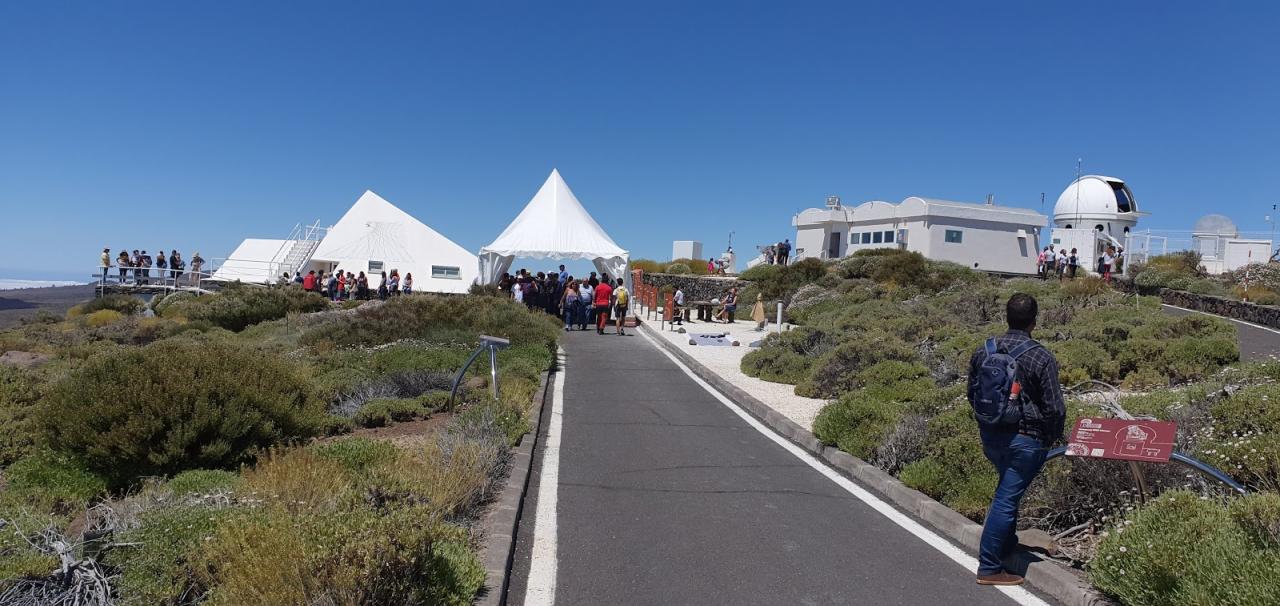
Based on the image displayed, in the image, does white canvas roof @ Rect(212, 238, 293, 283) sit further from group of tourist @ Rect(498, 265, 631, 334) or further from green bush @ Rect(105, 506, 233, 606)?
green bush @ Rect(105, 506, 233, 606)

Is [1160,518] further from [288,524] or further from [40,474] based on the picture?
[40,474]

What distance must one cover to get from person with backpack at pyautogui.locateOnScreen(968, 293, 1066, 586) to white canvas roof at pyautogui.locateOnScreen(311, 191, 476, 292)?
1580 inches

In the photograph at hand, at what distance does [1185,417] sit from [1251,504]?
2982 millimetres

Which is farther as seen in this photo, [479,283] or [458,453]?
[479,283]

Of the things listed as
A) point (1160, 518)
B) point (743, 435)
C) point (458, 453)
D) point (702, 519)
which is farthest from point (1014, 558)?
point (743, 435)

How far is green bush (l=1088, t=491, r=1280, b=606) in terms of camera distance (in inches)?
147

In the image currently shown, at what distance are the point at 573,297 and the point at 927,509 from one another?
18.8 m

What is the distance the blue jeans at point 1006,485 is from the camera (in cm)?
477

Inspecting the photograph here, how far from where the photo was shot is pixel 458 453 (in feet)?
22.1

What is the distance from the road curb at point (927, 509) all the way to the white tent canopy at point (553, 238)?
1850cm

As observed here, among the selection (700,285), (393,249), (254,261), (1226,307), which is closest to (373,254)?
(393,249)

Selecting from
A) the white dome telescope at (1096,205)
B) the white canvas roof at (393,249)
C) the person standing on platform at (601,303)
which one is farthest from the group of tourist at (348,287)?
the white dome telescope at (1096,205)

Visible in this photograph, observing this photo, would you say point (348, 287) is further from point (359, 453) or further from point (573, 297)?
point (359, 453)

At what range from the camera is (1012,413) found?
15.4 feet
